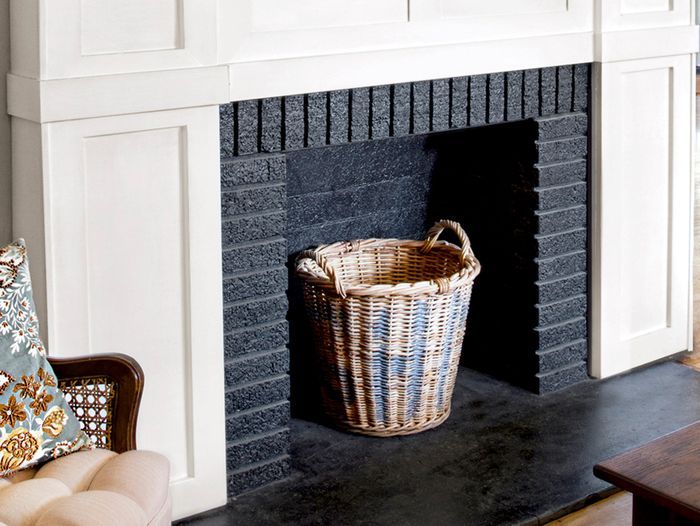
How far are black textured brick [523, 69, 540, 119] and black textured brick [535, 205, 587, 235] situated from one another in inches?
11.3

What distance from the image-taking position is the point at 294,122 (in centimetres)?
261

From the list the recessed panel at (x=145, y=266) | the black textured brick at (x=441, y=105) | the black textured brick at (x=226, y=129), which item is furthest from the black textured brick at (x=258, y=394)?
the black textured brick at (x=441, y=105)

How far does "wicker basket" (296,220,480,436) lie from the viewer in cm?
285

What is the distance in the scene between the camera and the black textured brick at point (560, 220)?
3.20 m

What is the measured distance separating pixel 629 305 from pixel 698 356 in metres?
0.39

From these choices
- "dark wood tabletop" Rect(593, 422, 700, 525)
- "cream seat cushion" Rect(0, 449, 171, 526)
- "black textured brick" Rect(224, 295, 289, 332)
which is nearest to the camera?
"cream seat cushion" Rect(0, 449, 171, 526)

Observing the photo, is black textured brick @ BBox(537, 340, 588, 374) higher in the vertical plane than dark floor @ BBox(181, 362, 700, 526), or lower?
higher

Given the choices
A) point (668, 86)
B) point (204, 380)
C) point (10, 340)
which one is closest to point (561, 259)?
point (668, 86)

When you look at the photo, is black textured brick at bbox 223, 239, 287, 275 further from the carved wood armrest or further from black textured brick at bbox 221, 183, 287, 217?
the carved wood armrest

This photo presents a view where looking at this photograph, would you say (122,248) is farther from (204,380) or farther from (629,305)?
(629,305)

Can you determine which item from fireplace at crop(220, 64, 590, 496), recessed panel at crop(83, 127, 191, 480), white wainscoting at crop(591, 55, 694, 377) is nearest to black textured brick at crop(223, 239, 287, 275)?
fireplace at crop(220, 64, 590, 496)

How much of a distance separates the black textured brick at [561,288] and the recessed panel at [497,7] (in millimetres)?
755

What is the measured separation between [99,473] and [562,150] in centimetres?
A: 178

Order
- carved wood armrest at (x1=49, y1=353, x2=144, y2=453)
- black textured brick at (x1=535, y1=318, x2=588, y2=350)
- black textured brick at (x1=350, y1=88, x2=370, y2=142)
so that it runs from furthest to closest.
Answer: black textured brick at (x1=535, y1=318, x2=588, y2=350) → black textured brick at (x1=350, y1=88, x2=370, y2=142) → carved wood armrest at (x1=49, y1=353, x2=144, y2=453)
